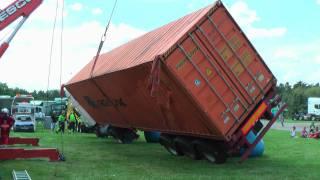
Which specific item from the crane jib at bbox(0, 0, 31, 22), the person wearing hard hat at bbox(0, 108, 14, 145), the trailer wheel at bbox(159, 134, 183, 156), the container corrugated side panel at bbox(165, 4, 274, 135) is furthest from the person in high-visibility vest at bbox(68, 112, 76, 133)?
the crane jib at bbox(0, 0, 31, 22)

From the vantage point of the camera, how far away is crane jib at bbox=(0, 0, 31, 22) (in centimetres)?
1001

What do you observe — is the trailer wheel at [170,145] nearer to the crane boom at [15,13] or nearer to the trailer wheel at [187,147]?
the trailer wheel at [187,147]

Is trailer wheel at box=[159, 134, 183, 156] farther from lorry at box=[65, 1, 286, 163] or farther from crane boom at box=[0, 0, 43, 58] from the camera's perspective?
crane boom at box=[0, 0, 43, 58]

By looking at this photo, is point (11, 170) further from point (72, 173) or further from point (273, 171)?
point (273, 171)

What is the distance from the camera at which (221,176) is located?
1030cm

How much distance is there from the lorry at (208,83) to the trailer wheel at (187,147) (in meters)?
0.22

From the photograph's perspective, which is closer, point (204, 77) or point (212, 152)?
point (204, 77)

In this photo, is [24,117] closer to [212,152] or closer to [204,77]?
[212,152]

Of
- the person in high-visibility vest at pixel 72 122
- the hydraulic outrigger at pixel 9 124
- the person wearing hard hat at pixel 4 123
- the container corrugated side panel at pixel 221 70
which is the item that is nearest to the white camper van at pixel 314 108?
the person in high-visibility vest at pixel 72 122

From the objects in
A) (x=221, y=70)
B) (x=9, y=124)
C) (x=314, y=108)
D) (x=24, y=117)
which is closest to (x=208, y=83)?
(x=221, y=70)

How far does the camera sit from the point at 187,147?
531 inches

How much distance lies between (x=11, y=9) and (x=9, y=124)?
23.5 feet

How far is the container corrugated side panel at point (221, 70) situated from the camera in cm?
1088

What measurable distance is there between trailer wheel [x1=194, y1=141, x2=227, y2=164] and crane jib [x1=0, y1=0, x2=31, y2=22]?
17.8 feet
